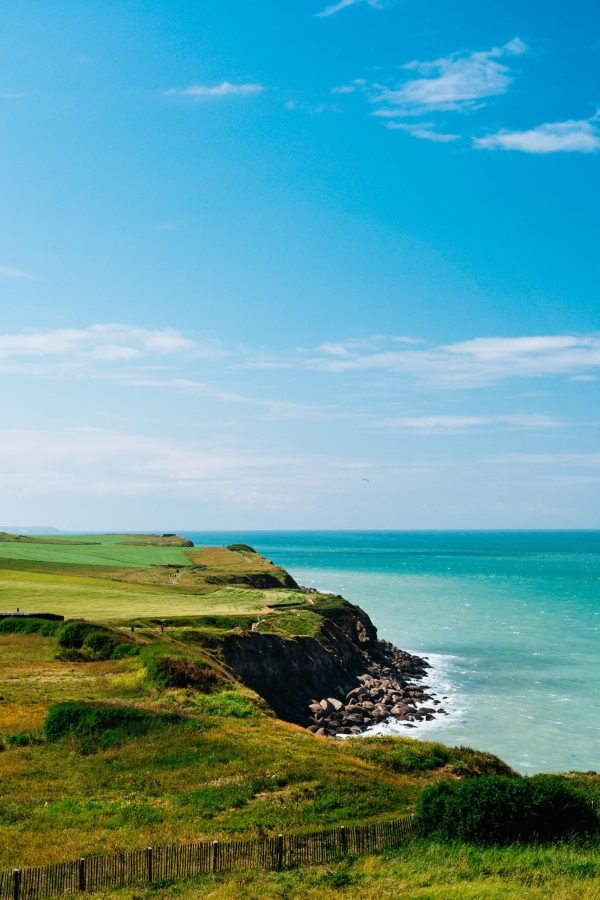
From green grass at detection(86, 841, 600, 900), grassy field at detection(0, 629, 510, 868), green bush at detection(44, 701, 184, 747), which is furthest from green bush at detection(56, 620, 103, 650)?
green grass at detection(86, 841, 600, 900)

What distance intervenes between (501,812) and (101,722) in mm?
19733

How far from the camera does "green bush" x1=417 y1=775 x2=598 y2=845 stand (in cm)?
2541

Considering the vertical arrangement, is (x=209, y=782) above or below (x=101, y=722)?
below

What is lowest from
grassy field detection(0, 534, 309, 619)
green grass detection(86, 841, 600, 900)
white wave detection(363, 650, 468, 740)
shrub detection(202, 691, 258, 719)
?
white wave detection(363, 650, 468, 740)

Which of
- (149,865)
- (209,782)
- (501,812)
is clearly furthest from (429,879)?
(209,782)

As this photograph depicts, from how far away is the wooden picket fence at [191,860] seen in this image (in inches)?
825

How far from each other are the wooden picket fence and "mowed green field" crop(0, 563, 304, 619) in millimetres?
51634

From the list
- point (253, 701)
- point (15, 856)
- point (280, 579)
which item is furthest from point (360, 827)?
point (280, 579)

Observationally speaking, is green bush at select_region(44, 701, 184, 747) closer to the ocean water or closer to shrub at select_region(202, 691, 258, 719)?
shrub at select_region(202, 691, 258, 719)

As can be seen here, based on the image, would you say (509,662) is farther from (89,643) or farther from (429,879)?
(429,879)

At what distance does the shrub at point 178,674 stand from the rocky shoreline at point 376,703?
1504 cm

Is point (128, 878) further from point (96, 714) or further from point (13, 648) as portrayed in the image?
point (13, 648)

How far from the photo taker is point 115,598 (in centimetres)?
8962

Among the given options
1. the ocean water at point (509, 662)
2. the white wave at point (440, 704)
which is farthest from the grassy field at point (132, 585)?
the ocean water at point (509, 662)
